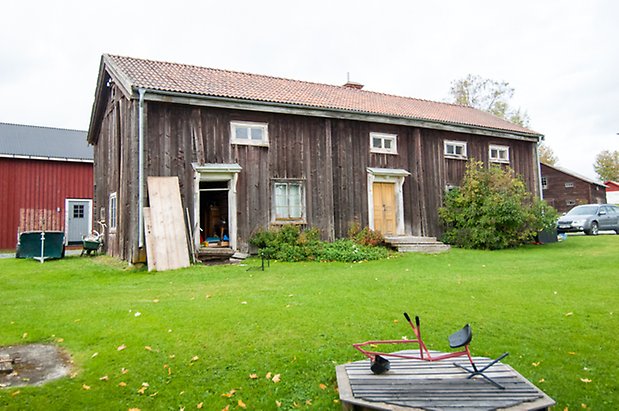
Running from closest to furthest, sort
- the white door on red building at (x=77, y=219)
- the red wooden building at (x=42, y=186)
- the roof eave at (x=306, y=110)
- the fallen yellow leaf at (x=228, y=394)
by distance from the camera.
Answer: the fallen yellow leaf at (x=228, y=394) → the roof eave at (x=306, y=110) → the red wooden building at (x=42, y=186) → the white door on red building at (x=77, y=219)

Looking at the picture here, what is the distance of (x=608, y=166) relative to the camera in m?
59.4

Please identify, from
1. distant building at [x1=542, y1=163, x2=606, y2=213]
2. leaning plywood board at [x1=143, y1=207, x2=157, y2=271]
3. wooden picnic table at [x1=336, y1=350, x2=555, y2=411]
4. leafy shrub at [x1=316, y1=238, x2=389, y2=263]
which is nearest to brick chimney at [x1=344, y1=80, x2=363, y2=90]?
leafy shrub at [x1=316, y1=238, x2=389, y2=263]

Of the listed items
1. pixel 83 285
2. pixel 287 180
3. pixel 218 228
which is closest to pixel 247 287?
pixel 83 285

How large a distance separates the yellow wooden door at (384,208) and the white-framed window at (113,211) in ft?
30.1

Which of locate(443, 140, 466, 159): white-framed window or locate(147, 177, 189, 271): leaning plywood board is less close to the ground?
locate(443, 140, 466, 159): white-framed window

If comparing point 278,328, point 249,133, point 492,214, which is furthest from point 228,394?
point 492,214

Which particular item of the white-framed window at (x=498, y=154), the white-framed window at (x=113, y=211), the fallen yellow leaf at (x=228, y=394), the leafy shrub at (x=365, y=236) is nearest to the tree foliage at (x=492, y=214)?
the white-framed window at (x=498, y=154)

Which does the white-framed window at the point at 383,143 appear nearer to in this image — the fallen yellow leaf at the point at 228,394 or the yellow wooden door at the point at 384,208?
the yellow wooden door at the point at 384,208

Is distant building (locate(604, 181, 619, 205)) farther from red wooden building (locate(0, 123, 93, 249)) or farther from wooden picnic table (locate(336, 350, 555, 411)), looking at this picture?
wooden picnic table (locate(336, 350, 555, 411))

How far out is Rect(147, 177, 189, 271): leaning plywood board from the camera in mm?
11375

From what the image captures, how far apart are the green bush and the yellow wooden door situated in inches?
58.9

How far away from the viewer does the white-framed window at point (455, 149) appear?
18078 mm

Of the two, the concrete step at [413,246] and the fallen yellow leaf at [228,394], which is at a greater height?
the concrete step at [413,246]

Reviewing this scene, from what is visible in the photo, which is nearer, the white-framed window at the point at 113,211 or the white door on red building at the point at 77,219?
the white-framed window at the point at 113,211
